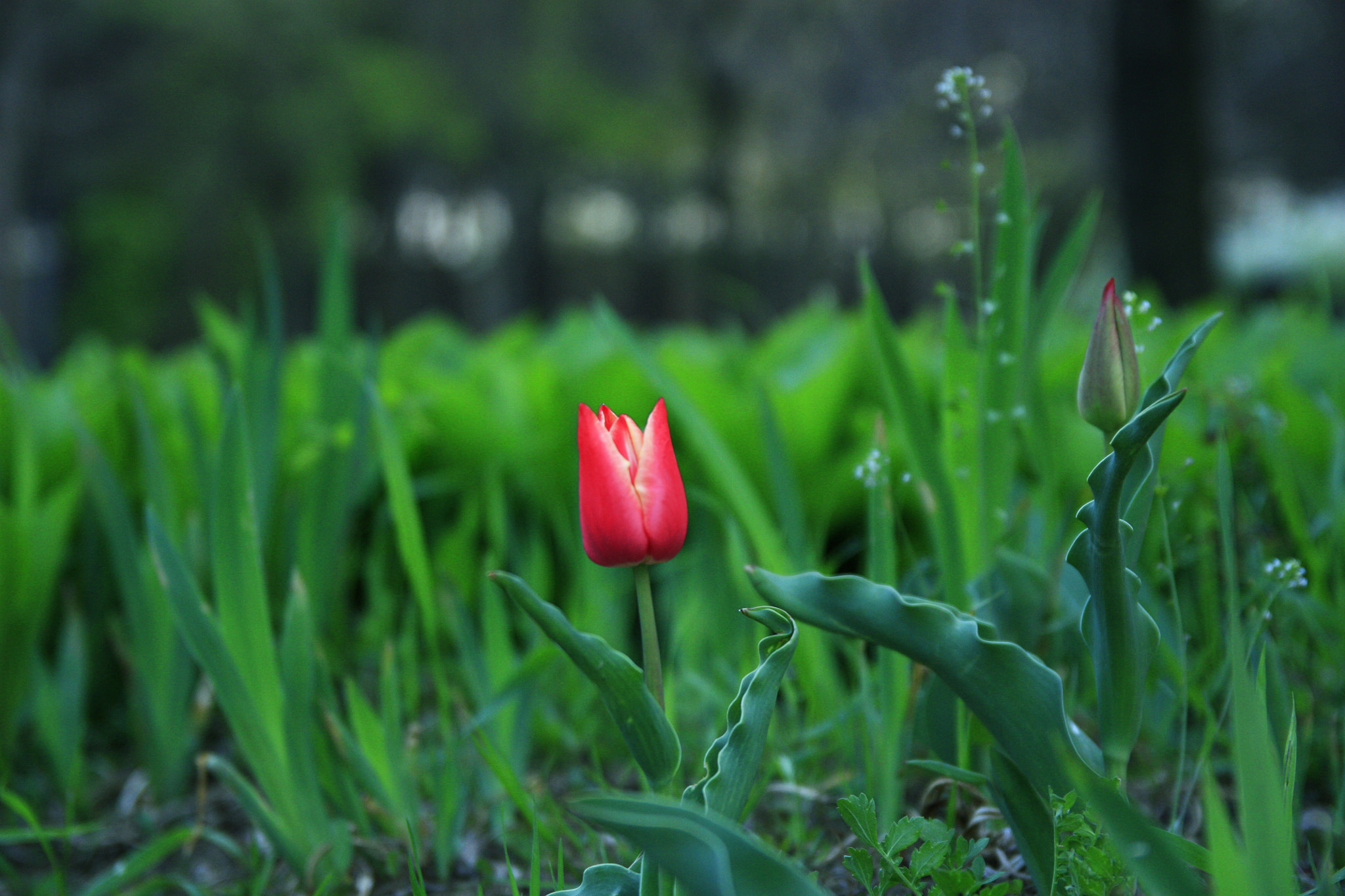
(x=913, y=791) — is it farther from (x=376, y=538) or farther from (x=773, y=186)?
(x=773, y=186)

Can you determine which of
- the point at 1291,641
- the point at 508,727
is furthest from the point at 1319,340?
the point at 508,727

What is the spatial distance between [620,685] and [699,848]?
160mm

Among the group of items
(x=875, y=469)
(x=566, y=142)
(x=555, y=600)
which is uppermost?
(x=566, y=142)

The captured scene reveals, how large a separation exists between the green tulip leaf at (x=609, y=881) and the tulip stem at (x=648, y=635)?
0.11m

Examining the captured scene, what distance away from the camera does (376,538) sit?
5.01 feet

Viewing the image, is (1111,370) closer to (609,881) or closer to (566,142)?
(609,881)

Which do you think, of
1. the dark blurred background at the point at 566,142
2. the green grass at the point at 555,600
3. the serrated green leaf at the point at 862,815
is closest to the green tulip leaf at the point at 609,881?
the green grass at the point at 555,600

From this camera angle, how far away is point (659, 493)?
21.5 inches

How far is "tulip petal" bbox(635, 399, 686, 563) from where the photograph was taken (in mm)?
546

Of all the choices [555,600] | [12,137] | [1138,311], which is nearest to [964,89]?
[1138,311]

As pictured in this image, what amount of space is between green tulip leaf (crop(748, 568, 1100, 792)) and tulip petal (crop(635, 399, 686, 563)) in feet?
0.19

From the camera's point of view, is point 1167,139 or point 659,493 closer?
point 659,493

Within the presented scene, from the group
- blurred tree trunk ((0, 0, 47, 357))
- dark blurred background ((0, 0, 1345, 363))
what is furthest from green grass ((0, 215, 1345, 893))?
dark blurred background ((0, 0, 1345, 363))

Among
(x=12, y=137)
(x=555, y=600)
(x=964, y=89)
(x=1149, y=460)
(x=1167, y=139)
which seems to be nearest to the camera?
(x=1149, y=460)
